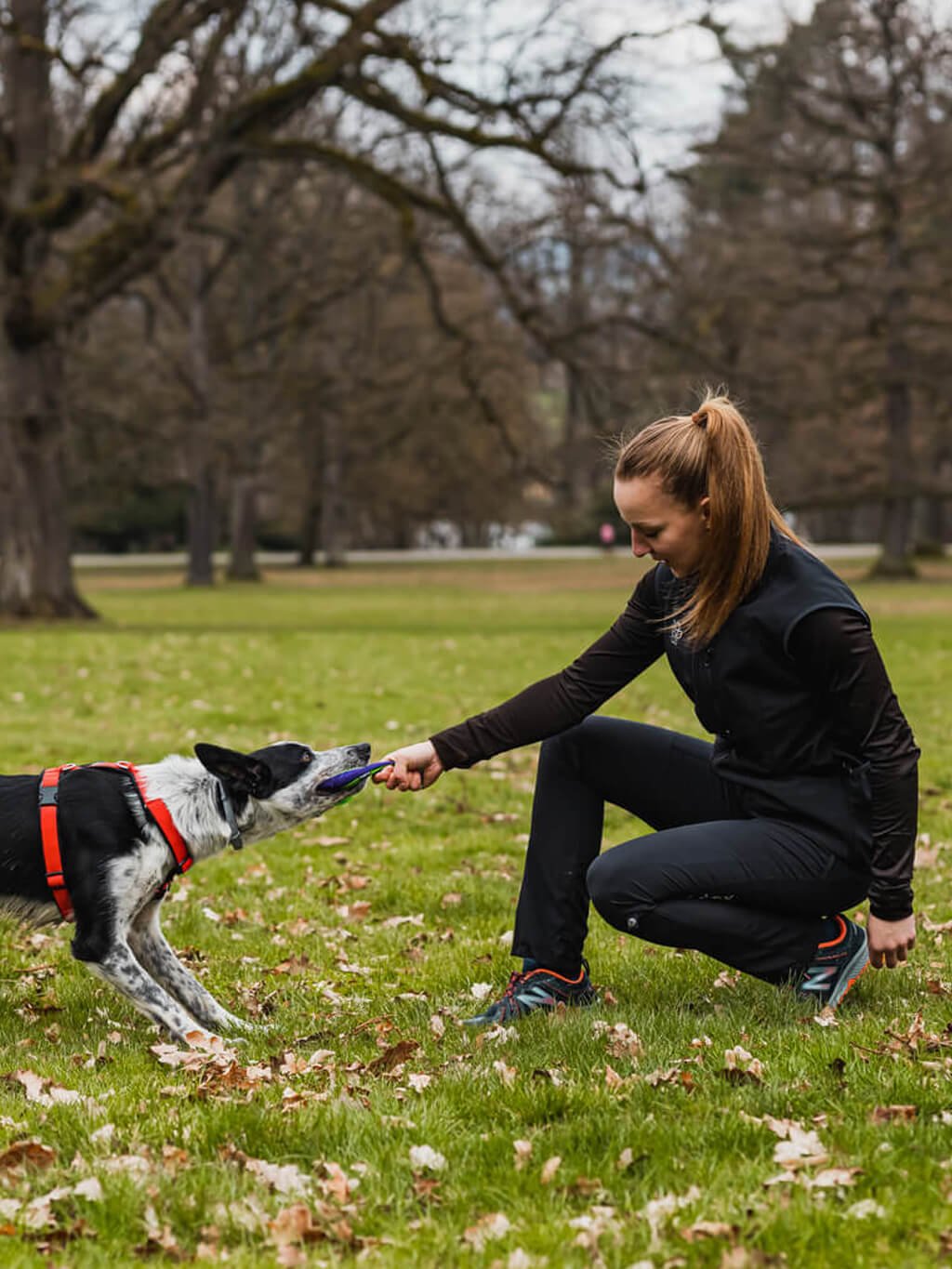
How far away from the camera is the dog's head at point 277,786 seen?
5.50 meters

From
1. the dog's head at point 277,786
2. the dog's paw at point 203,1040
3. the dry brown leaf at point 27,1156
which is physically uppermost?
the dog's head at point 277,786

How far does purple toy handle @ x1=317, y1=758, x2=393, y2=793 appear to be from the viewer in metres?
5.29

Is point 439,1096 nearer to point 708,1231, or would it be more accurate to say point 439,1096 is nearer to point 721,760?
point 708,1231

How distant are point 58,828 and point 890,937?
2.91 meters

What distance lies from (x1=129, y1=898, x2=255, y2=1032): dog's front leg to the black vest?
215 centimetres

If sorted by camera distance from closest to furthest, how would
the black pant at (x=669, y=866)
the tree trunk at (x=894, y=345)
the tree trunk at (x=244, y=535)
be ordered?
the black pant at (x=669, y=866) < the tree trunk at (x=894, y=345) < the tree trunk at (x=244, y=535)

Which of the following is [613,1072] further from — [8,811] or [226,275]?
[226,275]

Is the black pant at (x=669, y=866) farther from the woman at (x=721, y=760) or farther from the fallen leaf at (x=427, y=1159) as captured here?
the fallen leaf at (x=427, y=1159)

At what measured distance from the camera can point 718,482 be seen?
4.46 m

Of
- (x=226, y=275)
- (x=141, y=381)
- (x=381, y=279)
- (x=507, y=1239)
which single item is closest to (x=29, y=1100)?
(x=507, y=1239)

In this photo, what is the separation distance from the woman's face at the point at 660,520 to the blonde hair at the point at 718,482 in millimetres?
25

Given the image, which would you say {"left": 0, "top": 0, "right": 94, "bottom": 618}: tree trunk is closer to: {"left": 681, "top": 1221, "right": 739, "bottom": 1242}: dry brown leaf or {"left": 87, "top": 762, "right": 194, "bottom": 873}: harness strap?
{"left": 87, "top": 762, "right": 194, "bottom": 873}: harness strap

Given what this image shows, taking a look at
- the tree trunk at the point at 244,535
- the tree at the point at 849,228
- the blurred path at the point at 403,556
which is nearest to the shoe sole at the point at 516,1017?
the tree at the point at 849,228

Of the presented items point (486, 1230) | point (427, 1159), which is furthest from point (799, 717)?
point (486, 1230)
